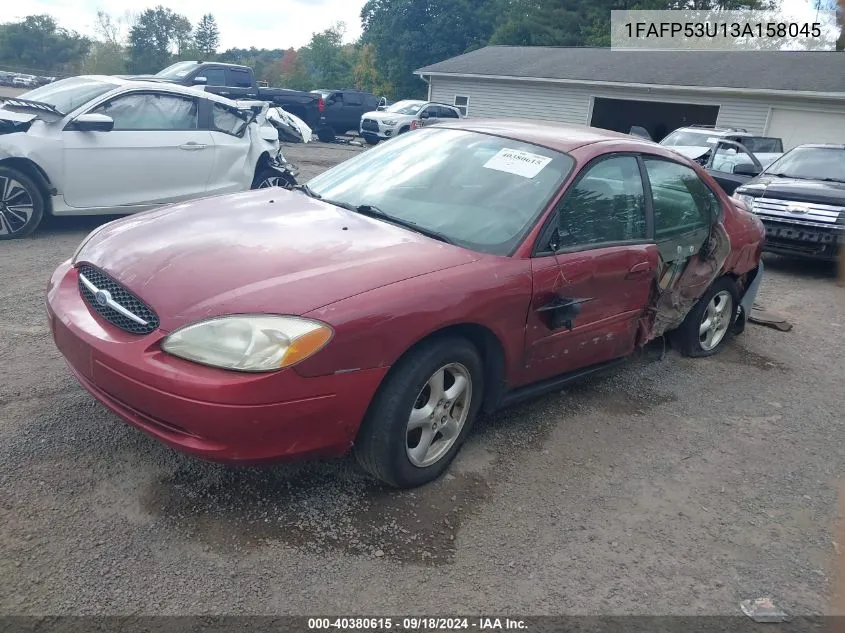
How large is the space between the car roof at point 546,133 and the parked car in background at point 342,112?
1989 centimetres

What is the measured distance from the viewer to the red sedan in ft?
8.25

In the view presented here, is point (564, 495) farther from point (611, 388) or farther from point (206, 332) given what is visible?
point (206, 332)

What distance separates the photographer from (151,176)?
23.7ft

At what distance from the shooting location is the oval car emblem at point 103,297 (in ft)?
9.19

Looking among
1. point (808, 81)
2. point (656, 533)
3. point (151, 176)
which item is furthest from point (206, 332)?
point (808, 81)

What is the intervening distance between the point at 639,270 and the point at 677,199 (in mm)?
806

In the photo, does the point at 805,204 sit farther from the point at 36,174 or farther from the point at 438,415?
the point at 36,174

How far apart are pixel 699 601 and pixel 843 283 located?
710cm

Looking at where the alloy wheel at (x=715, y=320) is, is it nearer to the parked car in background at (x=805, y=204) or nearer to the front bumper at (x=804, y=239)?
the parked car in background at (x=805, y=204)

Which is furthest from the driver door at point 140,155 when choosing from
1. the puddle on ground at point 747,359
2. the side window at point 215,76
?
the side window at point 215,76

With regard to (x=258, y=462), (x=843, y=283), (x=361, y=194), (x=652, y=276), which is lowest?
(x=843, y=283)

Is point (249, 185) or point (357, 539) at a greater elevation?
point (249, 185)

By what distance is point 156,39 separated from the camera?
213 feet

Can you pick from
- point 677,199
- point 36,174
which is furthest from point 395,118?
point 677,199
